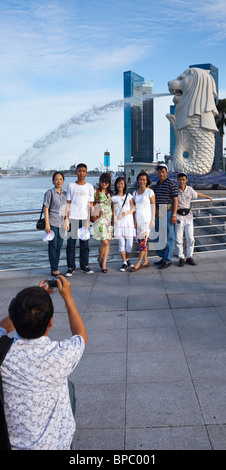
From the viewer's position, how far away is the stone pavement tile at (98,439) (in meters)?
2.43

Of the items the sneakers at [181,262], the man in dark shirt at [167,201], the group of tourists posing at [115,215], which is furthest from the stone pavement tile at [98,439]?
the sneakers at [181,262]

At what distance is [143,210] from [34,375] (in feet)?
16.1

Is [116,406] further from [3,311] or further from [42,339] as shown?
[3,311]

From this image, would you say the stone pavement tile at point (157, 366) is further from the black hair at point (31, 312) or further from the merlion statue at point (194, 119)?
the merlion statue at point (194, 119)

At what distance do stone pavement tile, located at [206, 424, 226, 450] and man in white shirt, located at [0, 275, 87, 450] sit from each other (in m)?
1.04

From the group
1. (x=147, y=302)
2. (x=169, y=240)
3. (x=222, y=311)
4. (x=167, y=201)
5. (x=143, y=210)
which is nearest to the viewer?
(x=222, y=311)

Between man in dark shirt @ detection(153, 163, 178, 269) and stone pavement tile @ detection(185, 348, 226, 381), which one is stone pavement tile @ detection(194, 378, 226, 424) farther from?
man in dark shirt @ detection(153, 163, 178, 269)

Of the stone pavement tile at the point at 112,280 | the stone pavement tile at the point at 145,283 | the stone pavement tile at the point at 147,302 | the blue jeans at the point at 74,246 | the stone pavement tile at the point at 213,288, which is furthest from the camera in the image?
the blue jeans at the point at 74,246

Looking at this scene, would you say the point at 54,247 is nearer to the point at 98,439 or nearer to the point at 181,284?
the point at 181,284

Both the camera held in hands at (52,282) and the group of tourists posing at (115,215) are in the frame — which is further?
the group of tourists posing at (115,215)

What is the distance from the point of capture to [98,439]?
8.21ft

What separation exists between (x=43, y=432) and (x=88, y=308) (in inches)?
122

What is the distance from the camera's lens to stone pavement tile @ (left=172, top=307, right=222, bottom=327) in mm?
4312

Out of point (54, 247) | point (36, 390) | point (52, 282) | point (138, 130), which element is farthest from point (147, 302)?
point (138, 130)
